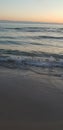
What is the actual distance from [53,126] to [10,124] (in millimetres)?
747

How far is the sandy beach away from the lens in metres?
3.89

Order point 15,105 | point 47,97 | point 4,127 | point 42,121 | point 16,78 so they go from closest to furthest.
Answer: point 4,127, point 42,121, point 15,105, point 47,97, point 16,78

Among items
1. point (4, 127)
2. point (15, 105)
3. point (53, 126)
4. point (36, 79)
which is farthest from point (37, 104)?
point (36, 79)

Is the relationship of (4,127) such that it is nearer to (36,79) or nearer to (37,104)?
(37,104)

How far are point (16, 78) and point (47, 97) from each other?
1.64 m

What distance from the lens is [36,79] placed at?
6504 millimetres

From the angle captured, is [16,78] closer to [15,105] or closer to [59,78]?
[59,78]

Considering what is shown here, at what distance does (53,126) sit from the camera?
3854 mm

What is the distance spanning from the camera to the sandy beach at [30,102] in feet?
12.8

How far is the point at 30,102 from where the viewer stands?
4.77 metres

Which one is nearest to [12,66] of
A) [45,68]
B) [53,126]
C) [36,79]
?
[45,68]

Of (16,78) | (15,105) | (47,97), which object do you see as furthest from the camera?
(16,78)

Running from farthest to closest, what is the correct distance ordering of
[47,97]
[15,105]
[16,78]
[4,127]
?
[16,78] → [47,97] → [15,105] → [4,127]

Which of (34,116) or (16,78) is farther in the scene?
(16,78)
